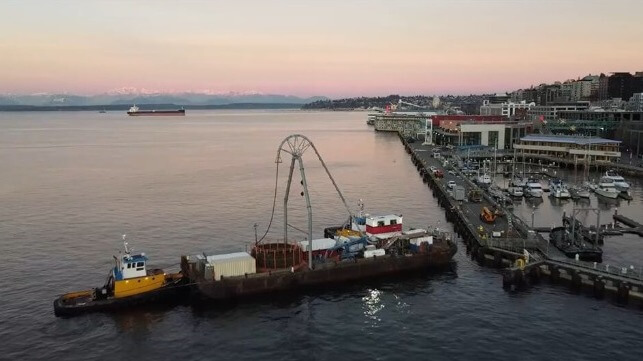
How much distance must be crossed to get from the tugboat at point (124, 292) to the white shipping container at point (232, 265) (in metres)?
2.35

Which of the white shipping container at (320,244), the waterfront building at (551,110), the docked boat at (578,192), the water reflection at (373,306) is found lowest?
the water reflection at (373,306)

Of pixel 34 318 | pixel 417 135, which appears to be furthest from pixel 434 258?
pixel 417 135

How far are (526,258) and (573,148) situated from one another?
214ft

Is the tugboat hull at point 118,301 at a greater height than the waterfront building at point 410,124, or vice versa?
the waterfront building at point 410,124

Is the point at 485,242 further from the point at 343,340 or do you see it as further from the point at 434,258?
the point at 343,340

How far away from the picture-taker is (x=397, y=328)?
1097 inches

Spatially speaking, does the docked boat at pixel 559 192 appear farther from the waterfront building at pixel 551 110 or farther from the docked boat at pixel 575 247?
the waterfront building at pixel 551 110

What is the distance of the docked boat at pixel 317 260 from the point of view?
1232 inches

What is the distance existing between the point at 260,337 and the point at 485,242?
18.9 metres

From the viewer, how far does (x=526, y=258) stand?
34.6 m

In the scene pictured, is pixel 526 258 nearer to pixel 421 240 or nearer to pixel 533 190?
pixel 421 240

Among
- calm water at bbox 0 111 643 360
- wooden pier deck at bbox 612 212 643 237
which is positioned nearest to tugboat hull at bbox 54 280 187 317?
calm water at bbox 0 111 643 360

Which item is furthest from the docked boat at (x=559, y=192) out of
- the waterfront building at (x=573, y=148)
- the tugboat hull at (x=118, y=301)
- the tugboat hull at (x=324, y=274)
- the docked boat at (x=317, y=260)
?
the tugboat hull at (x=118, y=301)

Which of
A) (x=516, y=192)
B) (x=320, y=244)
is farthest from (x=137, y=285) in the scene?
(x=516, y=192)
